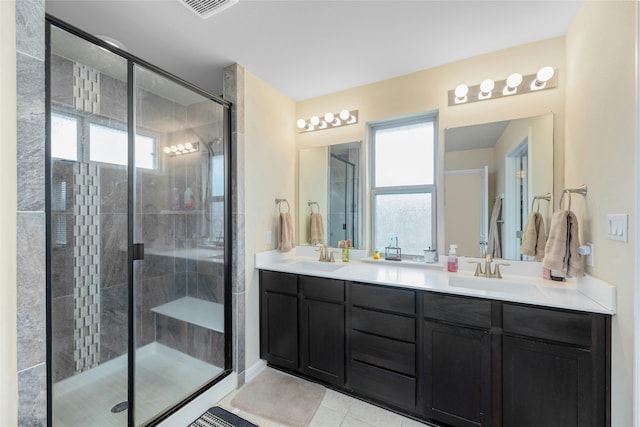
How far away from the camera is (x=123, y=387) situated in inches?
70.3

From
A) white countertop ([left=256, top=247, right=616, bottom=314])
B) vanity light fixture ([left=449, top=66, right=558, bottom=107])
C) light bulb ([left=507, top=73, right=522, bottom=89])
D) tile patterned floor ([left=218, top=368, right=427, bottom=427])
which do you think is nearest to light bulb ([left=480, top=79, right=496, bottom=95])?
vanity light fixture ([left=449, top=66, right=558, bottom=107])

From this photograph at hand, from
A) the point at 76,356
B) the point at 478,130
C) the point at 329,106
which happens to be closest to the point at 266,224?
the point at 329,106

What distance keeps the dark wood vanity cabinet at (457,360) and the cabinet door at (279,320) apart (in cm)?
100

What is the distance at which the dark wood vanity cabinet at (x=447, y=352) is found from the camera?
1284 mm

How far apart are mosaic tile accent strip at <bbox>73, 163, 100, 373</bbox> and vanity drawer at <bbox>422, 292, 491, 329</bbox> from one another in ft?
7.99

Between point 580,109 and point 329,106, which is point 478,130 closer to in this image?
point 580,109

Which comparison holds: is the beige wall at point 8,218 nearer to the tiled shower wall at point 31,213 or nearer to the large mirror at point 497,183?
the tiled shower wall at point 31,213

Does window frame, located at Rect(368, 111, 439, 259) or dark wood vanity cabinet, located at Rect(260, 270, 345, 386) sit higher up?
window frame, located at Rect(368, 111, 439, 259)

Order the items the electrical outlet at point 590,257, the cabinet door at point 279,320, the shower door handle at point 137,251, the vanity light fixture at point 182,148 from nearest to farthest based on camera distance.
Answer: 1. the electrical outlet at point 590,257
2. the shower door handle at point 137,251
3. the cabinet door at point 279,320
4. the vanity light fixture at point 182,148

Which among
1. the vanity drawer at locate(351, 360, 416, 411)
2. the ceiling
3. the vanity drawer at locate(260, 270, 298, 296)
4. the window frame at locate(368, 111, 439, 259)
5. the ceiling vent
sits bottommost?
the vanity drawer at locate(351, 360, 416, 411)

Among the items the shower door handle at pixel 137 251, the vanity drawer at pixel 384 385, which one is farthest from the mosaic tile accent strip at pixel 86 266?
the vanity drawer at pixel 384 385

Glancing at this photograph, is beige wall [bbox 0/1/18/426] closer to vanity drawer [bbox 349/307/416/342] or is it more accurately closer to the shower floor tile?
the shower floor tile

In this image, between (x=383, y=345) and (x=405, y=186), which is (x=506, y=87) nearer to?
(x=405, y=186)

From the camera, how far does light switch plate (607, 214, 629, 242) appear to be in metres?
1.10
